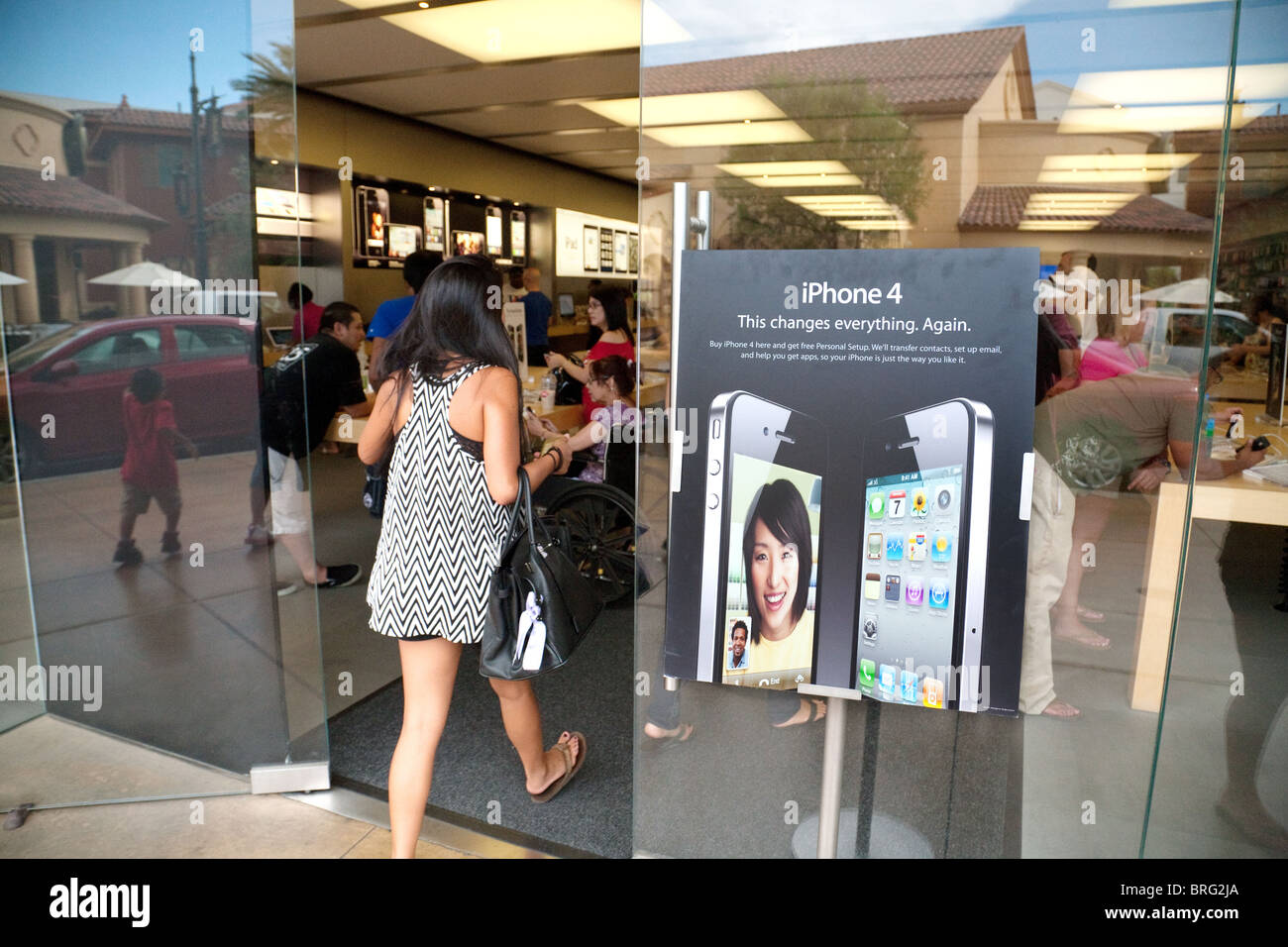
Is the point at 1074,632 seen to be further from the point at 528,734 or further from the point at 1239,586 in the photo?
the point at 528,734

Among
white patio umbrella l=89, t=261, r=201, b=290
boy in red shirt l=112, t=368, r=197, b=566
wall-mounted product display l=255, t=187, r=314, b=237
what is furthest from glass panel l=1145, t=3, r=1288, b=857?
boy in red shirt l=112, t=368, r=197, b=566

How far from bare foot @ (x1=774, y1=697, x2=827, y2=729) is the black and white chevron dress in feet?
2.58

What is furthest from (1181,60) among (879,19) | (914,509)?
(914,509)

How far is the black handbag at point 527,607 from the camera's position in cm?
229

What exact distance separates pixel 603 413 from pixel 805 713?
238 centimetres

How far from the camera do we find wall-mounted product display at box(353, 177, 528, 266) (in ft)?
29.6

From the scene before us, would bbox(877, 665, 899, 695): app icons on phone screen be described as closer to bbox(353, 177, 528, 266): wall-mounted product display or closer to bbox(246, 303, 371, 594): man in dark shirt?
bbox(246, 303, 371, 594): man in dark shirt

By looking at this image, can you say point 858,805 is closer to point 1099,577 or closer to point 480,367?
point 1099,577

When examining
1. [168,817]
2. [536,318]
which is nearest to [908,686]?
[168,817]

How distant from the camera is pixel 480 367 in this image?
2.32 meters

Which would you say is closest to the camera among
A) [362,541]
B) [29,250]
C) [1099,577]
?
[1099,577]

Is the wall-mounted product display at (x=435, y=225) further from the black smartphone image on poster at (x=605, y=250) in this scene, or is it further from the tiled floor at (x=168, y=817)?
the tiled floor at (x=168, y=817)

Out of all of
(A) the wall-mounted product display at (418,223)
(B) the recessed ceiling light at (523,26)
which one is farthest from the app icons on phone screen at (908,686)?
(A) the wall-mounted product display at (418,223)

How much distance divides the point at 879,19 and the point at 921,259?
0.54 metres
